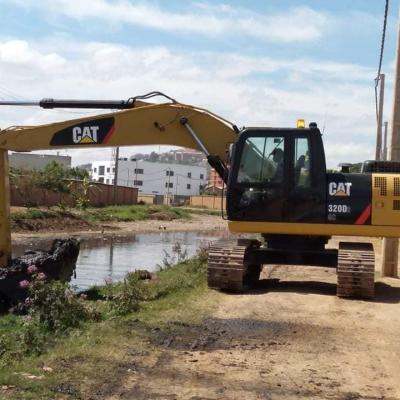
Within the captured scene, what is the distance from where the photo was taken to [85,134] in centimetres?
1352

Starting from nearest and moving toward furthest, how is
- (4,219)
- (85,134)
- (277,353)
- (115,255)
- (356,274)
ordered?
(277,353) < (356,274) < (4,219) < (85,134) < (115,255)

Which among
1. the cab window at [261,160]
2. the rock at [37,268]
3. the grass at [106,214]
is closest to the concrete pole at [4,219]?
the rock at [37,268]

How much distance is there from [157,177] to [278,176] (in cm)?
13215

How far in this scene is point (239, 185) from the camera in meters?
12.7

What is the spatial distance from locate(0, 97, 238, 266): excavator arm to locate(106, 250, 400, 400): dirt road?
294 cm

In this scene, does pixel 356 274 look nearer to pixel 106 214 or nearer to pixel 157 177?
pixel 106 214

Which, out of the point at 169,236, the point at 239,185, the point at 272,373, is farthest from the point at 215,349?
the point at 169,236

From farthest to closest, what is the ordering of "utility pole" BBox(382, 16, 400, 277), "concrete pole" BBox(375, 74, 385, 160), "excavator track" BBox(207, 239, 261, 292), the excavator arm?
1. "concrete pole" BBox(375, 74, 385, 160)
2. "utility pole" BBox(382, 16, 400, 277)
3. the excavator arm
4. "excavator track" BBox(207, 239, 261, 292)

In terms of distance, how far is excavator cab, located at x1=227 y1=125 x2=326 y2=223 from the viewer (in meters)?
12.6

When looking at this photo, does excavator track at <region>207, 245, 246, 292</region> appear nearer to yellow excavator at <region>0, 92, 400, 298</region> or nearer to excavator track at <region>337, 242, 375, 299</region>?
yellow excavator at <region>0, 92, 400, 298</region>

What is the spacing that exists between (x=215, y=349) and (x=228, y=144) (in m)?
5.71

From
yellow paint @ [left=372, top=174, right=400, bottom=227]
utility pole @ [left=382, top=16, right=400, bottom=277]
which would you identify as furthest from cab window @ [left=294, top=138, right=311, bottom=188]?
utility pole @ [left=382, top=16, right=400, bottom=277]

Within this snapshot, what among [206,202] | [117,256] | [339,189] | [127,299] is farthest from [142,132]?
[206,202]

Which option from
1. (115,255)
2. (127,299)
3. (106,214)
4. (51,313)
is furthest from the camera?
(106,214)
